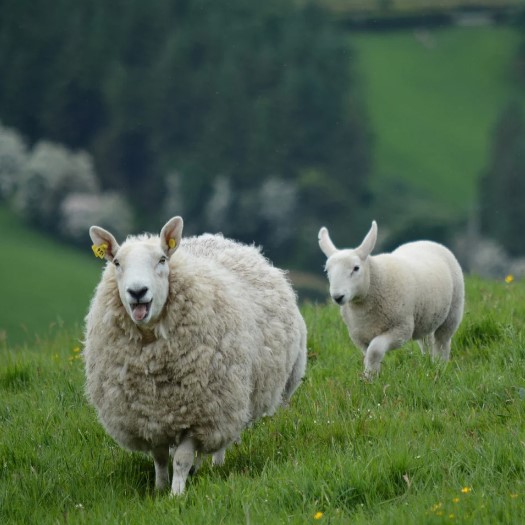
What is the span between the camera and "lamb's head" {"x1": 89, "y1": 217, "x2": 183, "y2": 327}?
498cm

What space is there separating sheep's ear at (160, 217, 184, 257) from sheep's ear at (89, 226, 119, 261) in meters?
0.26

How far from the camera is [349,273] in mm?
6691

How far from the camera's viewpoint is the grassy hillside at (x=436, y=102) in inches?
2331

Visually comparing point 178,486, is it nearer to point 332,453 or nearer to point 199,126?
point 332,453

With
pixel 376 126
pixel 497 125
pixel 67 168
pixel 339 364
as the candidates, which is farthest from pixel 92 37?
pixel 339 364

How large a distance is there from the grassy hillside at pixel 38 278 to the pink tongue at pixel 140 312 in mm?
30250

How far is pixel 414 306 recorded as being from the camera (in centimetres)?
699

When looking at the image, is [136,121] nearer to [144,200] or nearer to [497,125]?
[144,200]

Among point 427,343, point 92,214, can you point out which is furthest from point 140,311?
point 92,214

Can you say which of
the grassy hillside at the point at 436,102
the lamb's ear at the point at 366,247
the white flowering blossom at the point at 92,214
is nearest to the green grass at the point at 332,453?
the lamb's ear at the point at 366,247

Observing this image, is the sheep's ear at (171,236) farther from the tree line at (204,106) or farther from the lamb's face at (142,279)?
the tree line at (204,106)

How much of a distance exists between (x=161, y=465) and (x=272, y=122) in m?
57.9

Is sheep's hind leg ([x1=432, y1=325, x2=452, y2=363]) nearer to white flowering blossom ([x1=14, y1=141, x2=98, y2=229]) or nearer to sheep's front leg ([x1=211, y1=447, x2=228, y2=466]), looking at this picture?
sheep's front leg ([x1=211, y1=447, x2=228, y2=466])

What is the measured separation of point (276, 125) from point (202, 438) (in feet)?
188
